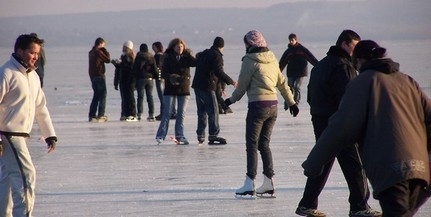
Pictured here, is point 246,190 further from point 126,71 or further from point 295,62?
point 295,62

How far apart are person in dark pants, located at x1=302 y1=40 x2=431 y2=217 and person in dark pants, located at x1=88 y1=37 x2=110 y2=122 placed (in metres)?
14.8

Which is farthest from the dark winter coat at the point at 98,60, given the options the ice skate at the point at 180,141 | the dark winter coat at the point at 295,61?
the ice skate at the point at 180,141

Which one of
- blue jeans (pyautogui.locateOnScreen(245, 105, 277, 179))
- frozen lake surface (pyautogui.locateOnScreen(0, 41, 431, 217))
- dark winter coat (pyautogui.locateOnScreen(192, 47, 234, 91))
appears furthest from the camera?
dark winter coat (pyautogui.locateOnScreen(192, 47, 234, 91))

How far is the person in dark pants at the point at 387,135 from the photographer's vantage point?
21.4 ft

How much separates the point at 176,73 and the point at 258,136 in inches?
217

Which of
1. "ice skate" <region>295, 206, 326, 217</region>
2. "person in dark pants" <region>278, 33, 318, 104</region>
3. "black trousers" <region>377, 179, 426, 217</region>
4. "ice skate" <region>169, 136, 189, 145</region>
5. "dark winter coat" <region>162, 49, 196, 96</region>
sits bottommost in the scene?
"person in dark pants" <region>278, 33, 318, 104</region>

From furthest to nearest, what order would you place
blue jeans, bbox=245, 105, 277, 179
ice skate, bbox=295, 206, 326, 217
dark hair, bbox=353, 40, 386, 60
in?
1. blue jeans, bbox=245, 105, 277, 179
2. ice skate, bbox=295, 206, 326, 217
3. dark hair, bbox=353, 40, 386, 60

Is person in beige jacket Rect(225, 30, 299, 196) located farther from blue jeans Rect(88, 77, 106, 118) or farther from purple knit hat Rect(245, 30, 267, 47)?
blue jeans Rect(88, 77, 106, 118)

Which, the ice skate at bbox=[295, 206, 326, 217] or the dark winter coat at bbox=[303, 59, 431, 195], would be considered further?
the ice skate at bbox=[295, 206, 326, 217]

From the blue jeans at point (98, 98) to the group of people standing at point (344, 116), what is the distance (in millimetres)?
5194

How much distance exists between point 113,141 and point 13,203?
8.46 meters

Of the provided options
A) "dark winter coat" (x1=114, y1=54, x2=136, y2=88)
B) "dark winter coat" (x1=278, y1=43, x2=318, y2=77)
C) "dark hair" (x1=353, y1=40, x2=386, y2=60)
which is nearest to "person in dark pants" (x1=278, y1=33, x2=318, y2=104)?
"dark winter coat" (x1=278, y1=43, x2=318, y2=77)

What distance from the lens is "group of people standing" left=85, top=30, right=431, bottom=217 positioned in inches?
258

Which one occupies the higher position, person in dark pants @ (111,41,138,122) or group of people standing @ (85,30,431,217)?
group of people standing @ (85,30,431,217)
